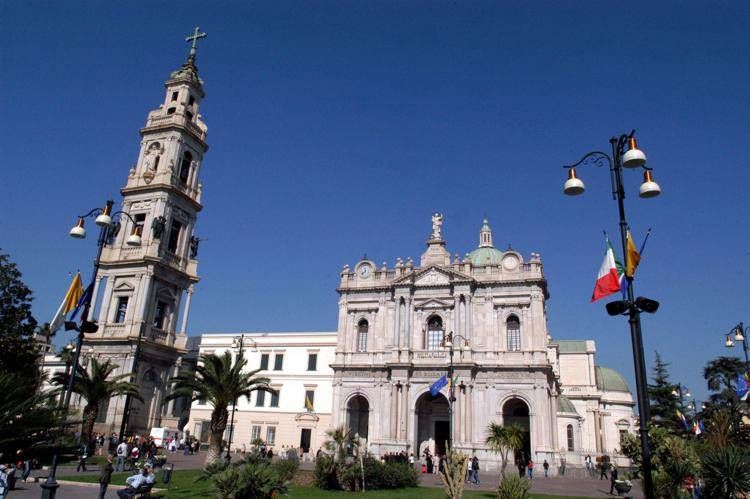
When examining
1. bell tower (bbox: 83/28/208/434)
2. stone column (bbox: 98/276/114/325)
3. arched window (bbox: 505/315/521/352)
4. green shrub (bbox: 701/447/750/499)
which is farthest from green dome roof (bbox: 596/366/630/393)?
green shrub (bbox: 701/447/750/499)

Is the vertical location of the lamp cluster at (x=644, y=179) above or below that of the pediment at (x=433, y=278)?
below

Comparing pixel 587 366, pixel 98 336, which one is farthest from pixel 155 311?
pixel 587 366

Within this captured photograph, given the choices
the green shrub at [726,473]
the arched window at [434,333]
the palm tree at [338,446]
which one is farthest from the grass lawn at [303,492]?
the arched window at [434,333]

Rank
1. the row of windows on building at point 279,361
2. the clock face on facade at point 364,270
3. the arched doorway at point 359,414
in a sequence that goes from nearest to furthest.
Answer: the arched doorway at point 359,414 < the clock face on facade at point 364,270 < the row of windows on building at point 279,361

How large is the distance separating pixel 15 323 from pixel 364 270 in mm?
25863

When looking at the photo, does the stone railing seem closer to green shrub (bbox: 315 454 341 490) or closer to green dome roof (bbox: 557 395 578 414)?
green shrub (bbox: 315 454 341 490)

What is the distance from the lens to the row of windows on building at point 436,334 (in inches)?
1650

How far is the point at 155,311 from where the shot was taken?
42.5m

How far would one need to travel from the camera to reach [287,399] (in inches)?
1945

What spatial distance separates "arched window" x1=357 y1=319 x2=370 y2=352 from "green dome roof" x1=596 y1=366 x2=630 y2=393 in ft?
137

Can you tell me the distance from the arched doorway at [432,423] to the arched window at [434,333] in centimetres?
392

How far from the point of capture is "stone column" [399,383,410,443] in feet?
134

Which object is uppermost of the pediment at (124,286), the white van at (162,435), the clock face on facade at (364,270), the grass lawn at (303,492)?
the clock face on facade at (364,270)

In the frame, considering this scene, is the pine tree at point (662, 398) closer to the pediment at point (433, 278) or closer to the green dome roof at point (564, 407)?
the green dome roof at point (564, 407)
